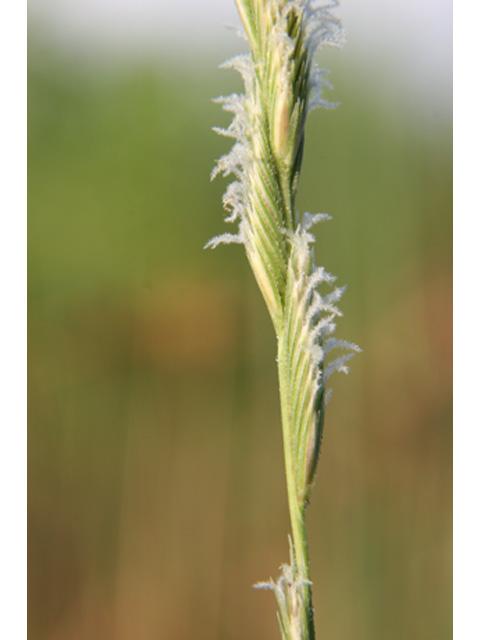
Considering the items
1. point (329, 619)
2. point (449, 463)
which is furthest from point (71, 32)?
point (329, 619)

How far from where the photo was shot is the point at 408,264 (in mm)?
865

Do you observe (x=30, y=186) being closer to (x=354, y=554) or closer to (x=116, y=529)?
(x=116, y=529)

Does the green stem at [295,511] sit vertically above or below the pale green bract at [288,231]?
below

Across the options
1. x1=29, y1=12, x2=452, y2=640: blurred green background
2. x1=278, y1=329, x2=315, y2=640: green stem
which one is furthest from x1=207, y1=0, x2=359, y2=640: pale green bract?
x1=29, y1=12, x2=452, y2=640: blurred green background

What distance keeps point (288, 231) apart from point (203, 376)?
1.89 ft

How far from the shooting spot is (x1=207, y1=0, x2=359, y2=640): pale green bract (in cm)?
33

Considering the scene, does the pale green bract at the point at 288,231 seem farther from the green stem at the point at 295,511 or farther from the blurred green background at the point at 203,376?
the blurred green background at the point at 203,376

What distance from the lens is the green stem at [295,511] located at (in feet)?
1.05

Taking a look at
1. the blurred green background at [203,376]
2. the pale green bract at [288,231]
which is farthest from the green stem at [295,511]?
the blurred green background at [203,376]

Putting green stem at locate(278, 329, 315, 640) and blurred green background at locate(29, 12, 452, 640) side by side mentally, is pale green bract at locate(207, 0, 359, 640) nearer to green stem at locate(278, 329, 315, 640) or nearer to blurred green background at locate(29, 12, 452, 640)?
green stem at locate(278, 329, 315, 640)

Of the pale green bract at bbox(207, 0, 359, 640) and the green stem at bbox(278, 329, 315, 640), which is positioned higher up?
the pale green bract at bbox(207, 0, 359, 640)

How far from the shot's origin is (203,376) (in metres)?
0.88

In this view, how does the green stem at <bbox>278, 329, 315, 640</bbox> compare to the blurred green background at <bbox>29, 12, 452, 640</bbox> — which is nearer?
the green stem at <bbox>278, 329, 315, 640</bbox>

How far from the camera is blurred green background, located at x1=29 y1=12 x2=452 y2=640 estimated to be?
797mm
